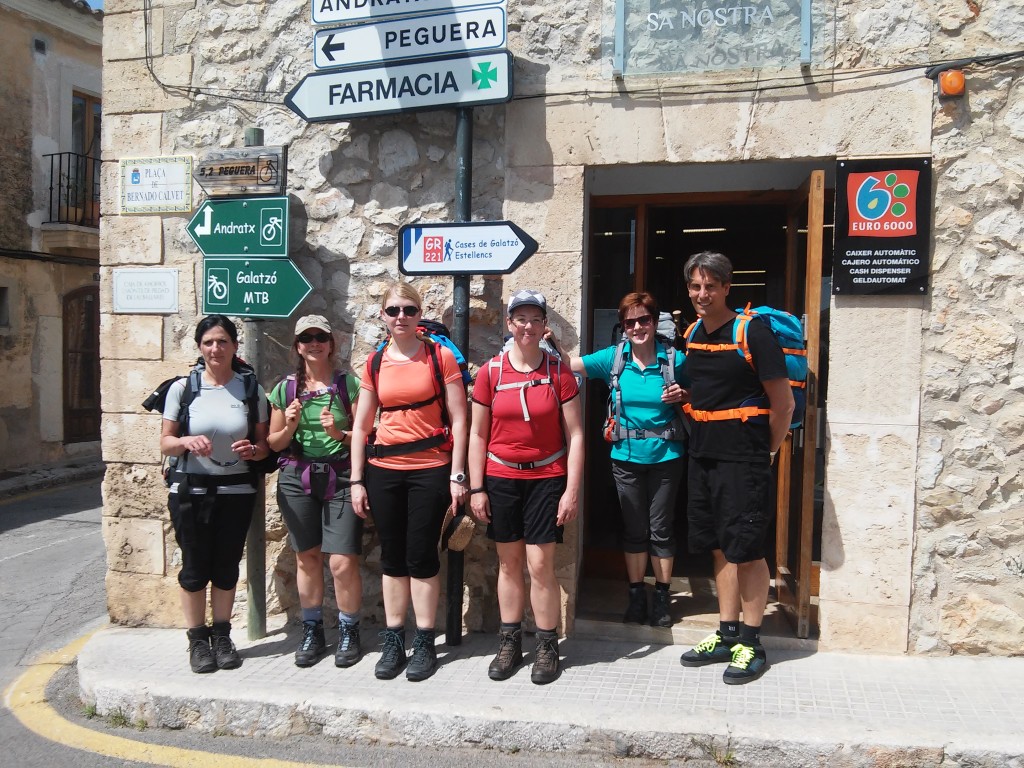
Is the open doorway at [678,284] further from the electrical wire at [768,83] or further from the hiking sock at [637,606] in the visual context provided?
the electrical wire at [768,83]

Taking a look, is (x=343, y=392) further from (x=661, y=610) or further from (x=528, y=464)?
(x=661, y=610)

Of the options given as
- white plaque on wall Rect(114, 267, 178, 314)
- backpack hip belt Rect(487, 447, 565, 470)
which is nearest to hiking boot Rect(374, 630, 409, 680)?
backpack hip belt Rect(487, 447, 565, 470)

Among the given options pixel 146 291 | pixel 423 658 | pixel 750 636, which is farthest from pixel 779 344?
pixel 146 291

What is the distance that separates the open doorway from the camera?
443cm

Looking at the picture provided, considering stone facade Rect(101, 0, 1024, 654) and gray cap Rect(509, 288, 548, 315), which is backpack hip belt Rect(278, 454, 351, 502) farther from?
gray cap Rect(509, 288, 548, 315)

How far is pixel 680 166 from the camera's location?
438 centimetres

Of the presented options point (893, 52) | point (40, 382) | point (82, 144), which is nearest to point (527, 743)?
point (893, 52)

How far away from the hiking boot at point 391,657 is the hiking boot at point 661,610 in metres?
1.27

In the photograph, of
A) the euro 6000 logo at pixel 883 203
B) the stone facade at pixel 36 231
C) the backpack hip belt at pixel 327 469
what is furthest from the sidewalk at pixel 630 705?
the stone facade at pixel 36 231

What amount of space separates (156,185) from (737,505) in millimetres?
3582

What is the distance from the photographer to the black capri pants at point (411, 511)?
3834mm

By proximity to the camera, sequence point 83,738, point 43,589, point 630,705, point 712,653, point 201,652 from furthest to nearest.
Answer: point 43,589
point 201,652
point 712,653
point 83,738
point 630,705

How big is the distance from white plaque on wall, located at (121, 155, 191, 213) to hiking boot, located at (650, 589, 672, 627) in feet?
10.9

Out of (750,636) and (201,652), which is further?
(201,652)
